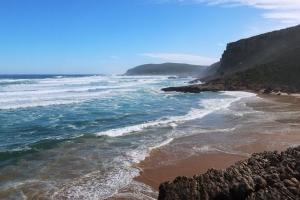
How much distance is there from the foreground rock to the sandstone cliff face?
187 feet

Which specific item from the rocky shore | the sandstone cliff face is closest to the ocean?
the rocky shore

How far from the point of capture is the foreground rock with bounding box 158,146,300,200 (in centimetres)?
549

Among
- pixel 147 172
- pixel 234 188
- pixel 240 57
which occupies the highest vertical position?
pixel 240 57

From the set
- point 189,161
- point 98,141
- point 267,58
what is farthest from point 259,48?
point 189,161

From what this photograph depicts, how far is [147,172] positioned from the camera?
1083 centimetres

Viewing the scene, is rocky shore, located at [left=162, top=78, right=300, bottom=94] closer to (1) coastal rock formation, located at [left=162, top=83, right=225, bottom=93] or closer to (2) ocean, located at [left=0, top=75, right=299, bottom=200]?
(1) coastal rock formation, located at [left=162, top=83, right=225, bottom=93]

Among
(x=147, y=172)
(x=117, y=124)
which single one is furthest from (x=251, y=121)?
(x=147, y=172)

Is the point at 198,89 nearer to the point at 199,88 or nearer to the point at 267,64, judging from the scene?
the point at 199,88

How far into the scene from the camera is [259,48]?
71.5 m

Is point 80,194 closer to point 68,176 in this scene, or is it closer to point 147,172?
point 68,176

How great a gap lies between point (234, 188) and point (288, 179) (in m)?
1.13

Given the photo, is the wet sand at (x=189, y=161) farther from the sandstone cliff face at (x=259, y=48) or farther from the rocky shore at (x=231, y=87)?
the sandstone cliff face at (x=259, y=48)

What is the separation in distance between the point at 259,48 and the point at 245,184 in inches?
2846

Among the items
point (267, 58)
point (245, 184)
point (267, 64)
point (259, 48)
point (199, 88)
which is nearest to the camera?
point (245, 184)
